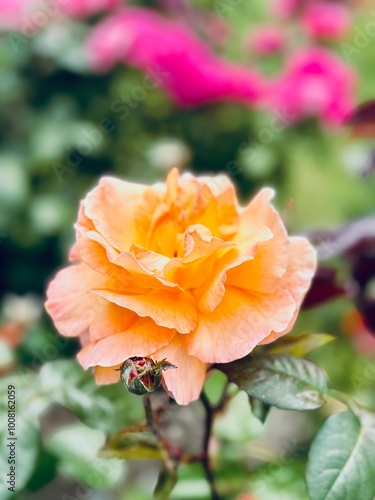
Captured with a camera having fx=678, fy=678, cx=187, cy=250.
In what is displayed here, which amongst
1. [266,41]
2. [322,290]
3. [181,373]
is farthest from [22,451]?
[266,41]

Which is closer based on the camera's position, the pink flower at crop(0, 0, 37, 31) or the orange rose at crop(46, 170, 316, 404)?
the orange rose at crop(46, 170, 316, 404)

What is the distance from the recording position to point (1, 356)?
0.57 meters

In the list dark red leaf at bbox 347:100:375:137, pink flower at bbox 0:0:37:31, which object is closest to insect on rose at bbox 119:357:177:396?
dark red leaf at bbox 347:100:375:137

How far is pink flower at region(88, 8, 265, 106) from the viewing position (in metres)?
1.22

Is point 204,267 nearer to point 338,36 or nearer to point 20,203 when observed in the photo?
point 20,203

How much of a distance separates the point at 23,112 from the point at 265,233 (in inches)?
39.7

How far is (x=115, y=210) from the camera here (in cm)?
49

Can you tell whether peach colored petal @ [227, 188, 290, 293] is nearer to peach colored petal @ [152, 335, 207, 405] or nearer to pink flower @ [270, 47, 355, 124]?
peach colored petal @ [152, 335, 207, 405]

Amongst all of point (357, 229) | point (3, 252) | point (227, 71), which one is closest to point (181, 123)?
point (227, 71)

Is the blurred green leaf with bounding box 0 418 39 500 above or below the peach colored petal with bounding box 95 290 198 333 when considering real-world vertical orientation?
below

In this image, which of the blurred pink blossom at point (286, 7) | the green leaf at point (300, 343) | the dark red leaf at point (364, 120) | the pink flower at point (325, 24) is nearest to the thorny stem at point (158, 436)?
the green leaf at point (300, 343)

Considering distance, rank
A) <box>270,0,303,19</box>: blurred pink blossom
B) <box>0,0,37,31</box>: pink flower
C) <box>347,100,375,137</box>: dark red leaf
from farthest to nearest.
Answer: <box>270,0,303,19</box>: blurred pink blossom → <box>0,0,37,31</box>: pink flower → <box>347,100,375,137</box>: dark red leaf

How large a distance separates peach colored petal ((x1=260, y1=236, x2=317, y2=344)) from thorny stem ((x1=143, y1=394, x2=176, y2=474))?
0.12 metres

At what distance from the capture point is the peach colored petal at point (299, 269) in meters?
0.45
